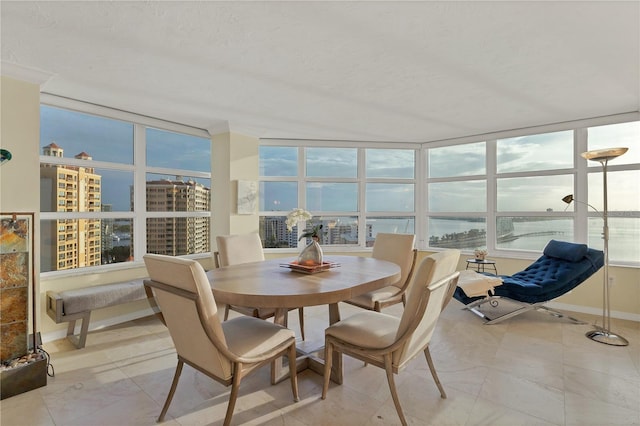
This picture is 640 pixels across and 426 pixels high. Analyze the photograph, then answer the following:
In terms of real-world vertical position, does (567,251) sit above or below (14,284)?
above

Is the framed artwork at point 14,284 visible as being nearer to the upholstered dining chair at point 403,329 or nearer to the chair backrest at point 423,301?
the upholstered dining chair at point 403,329

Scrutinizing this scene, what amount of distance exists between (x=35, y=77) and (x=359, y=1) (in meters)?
2.85

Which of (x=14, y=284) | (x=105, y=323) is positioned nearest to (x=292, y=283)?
(x=14, y=284)

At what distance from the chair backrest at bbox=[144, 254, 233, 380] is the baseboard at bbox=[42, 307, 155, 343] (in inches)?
89.6

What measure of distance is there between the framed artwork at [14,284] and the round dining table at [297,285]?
150 centimetres

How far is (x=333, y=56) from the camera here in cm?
244

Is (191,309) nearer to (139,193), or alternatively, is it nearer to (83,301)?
(83,301)

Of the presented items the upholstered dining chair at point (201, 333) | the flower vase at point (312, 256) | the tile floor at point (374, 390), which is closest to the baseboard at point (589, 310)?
the tile floor at point (374, 390)

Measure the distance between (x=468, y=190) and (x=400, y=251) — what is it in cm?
263

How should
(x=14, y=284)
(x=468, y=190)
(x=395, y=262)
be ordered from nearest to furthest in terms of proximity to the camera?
(x=14, y=284) < (x=395, y=262) < (x=468, y=190)

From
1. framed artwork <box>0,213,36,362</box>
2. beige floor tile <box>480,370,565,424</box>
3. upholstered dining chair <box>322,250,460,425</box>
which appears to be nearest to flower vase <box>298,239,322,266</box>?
upholstered dining chair <box>322,250,460,425</box>

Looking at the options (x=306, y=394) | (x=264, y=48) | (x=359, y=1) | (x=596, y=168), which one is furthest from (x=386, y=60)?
(x=596, y=168)

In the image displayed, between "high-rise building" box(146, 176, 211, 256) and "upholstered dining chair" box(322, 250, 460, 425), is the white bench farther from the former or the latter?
"upholstered dining chair" box(322, 250, 460, 425)

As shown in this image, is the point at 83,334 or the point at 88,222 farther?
the point at 88,222
